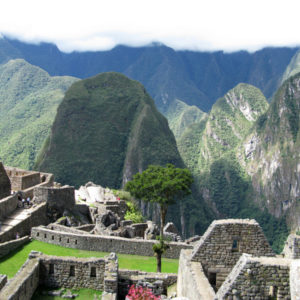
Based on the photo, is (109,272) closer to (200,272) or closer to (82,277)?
(82,277)

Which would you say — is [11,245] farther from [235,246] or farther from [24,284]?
[235,246]

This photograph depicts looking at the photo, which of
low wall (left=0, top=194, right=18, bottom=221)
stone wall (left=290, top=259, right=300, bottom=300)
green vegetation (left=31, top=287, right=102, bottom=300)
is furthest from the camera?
low wall (left=0, top=194, right=18, bottom=221)

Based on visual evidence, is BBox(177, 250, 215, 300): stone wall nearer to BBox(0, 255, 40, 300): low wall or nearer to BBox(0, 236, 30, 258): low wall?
BBox(0, 255, 40, 300): low wall

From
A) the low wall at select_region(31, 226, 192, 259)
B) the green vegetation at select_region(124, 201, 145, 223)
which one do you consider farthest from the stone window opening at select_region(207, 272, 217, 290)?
the green vegetation at select_region(124, 201, 145, 223)

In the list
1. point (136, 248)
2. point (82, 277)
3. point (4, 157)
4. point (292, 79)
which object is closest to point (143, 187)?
point (136, 248)

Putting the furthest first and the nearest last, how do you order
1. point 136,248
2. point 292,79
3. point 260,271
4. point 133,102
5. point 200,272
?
point 292,79 → point 133,102 → point 136,248 → point 200,272 → point 260,271

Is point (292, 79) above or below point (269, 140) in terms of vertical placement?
above
